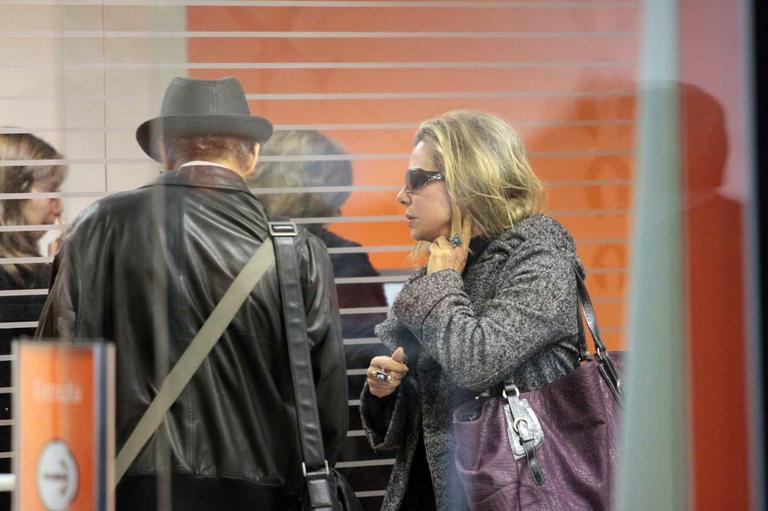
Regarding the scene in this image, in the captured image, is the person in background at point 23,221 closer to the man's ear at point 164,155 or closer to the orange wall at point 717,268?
the man's ear at point 164,155

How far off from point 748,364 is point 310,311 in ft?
3.02

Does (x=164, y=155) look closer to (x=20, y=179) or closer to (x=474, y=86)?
(x=20, y=179)

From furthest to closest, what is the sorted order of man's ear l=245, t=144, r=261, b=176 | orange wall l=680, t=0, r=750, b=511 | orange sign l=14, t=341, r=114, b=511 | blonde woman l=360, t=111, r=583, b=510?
blonde woman l=360, t=111, r=583, b=510 < man's ear l=245, t=144, r=261, b=176 < orange wall l=680, t=0, r=750, b=511 < orange sign l=14, t=341, r=114, b=511

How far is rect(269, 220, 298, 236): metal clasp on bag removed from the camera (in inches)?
72.6

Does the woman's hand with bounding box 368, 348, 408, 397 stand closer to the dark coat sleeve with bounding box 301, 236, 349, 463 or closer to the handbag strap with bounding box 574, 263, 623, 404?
the dark coat sleeve with bounding box 301, 236, 349, 463

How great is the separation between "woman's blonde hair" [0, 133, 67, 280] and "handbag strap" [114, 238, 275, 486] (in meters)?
0.29

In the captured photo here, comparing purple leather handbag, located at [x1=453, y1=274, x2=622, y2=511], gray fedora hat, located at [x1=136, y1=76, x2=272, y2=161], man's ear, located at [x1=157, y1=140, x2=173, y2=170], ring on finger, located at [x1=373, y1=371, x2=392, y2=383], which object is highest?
gray fedora hat, located at [x1=136, y1=76, x2=272, y2=161]

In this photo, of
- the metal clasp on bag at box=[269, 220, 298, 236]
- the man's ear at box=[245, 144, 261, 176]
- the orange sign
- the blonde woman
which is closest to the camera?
the orange sign

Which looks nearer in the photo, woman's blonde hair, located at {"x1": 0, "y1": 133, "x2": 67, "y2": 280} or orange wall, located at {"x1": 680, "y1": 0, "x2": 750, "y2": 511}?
orange wall, located at {"x1": 680, "y1": 0, "x2": 750, "y2": 511}

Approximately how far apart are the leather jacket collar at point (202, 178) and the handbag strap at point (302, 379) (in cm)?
14

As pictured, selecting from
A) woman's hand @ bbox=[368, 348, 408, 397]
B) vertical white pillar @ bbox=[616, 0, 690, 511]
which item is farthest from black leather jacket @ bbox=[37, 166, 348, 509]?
vertical white pillar @ bbox=[616, 0, 690, 511]

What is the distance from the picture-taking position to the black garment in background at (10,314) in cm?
152

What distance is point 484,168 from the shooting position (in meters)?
2.05

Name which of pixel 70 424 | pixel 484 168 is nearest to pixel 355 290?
pixel 484 168
